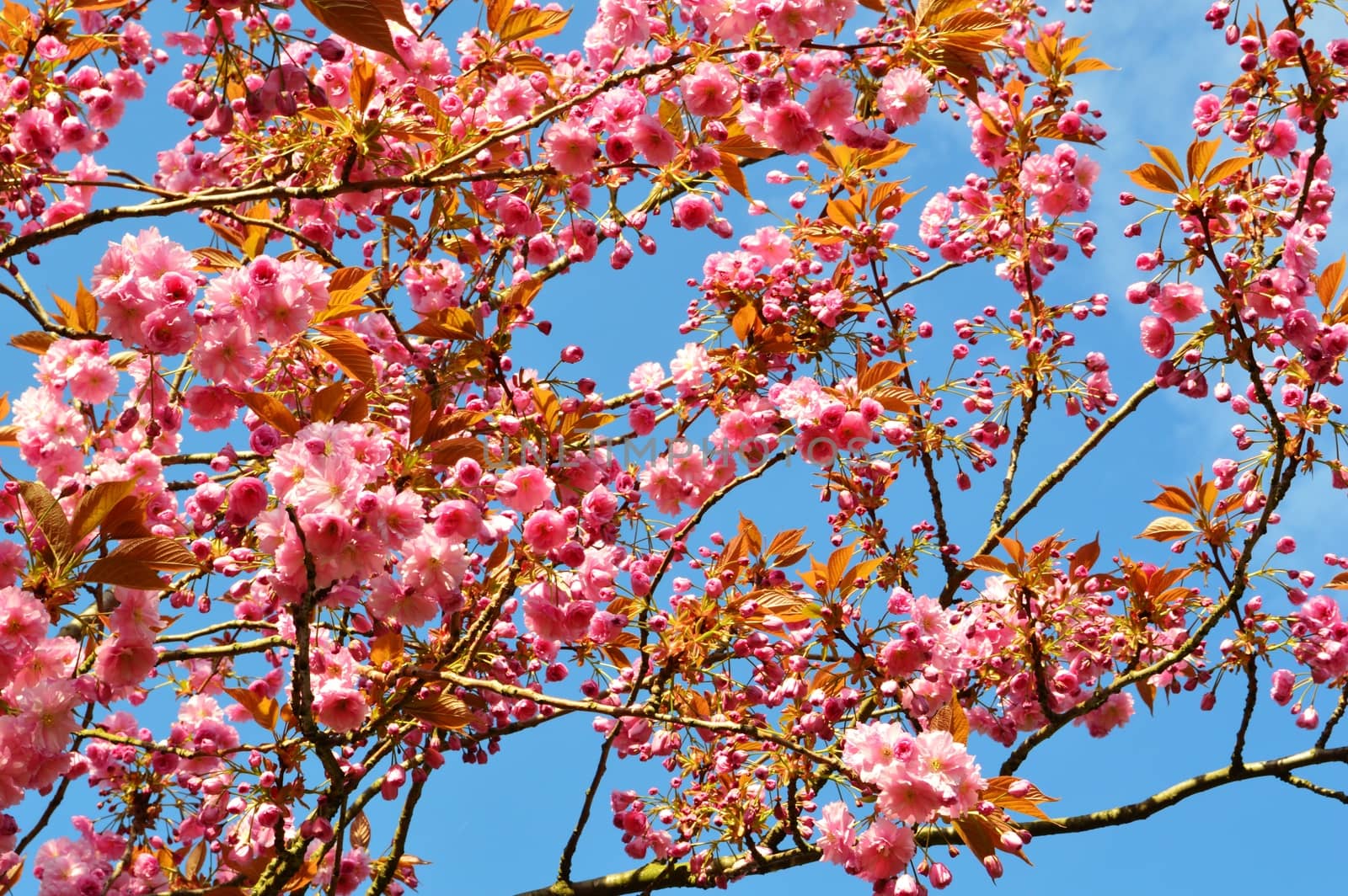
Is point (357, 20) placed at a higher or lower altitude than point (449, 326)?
lower

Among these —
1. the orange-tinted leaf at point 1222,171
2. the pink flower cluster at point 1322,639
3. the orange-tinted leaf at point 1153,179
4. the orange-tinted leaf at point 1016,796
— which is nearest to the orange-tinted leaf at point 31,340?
the orange-tinted leaf at point 1016,796

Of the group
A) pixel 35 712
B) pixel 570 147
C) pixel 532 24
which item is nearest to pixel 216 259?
pixel 570 147

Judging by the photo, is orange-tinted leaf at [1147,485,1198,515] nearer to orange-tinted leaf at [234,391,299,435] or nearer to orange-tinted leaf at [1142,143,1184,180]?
orange-tinted leaf at [1142,143,1184,180]

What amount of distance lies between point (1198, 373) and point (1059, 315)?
2.29 feet

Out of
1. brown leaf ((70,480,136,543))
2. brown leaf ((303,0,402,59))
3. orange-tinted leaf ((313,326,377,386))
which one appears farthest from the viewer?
orange-tinted leaf ((313,326,377,386))

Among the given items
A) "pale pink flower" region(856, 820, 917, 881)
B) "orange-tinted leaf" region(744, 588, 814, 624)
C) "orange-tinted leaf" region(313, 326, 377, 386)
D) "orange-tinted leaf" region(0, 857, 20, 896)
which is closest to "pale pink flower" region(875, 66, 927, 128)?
"orange-tinted leaf" region(744, 588, 814, 624)

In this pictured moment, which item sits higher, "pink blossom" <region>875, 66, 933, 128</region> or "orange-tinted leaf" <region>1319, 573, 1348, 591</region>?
"pink blossom" <region>875, 66, 933, 128</region>

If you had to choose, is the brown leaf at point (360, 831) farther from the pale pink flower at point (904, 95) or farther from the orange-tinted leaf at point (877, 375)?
the pale pink flower at point (904, 95)

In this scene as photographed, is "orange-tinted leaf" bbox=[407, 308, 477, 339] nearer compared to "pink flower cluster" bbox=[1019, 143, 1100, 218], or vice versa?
"orange-tinted leaf" bbox=[407, 308, 477, 339]

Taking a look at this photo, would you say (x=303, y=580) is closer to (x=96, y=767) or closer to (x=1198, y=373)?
(x=96, y=767)

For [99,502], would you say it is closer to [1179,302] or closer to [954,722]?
[954,722]

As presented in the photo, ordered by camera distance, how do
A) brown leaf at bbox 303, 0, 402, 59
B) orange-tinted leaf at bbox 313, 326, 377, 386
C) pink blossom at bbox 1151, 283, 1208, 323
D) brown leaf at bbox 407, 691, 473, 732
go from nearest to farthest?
1. brown leaf at bbox 303, 0, 402, 59
2. orange-tinted leaf at bbox 313, 326, 377, 386
3. brown leaf at bbox 407, 691, 473, 732
4. pink blossom at bbox 1151, 283, 1208, 323

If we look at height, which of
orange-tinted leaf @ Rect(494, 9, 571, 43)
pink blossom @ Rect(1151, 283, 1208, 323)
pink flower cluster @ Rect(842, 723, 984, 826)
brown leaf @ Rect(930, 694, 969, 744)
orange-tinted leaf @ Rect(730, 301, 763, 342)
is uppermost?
orange-tinted leaf @ Rect(494, 9, 571, 43)

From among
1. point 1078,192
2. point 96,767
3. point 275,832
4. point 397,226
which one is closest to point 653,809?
point 275,832
